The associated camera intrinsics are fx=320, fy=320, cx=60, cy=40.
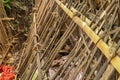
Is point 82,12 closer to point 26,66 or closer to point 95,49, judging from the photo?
point 95,49

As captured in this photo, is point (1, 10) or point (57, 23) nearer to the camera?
point (57, 23)

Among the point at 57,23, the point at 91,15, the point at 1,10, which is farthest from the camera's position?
the point at 1,10

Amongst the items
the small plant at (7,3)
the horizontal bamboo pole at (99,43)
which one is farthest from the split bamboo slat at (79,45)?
the small plant at (7,3)

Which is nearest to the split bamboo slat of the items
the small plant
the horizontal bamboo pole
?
the horizontal bamboo pole

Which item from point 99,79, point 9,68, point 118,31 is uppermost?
point 118,31

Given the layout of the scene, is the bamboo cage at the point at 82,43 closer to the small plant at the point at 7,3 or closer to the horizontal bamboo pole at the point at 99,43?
the horizontal bamboo pole at the point at 99,43

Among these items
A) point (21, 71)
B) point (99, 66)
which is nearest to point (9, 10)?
point (21, 71)

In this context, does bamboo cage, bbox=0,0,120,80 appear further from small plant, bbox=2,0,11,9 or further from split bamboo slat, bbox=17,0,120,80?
small plant, bbox=2,0,11,9

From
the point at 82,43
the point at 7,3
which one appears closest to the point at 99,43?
the point at 82,43

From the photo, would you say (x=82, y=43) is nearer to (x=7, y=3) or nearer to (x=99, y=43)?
(x=99, y=43)
